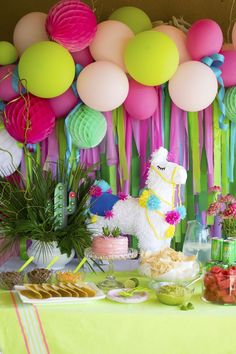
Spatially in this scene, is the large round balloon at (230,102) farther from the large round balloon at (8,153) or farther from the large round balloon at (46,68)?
the large round balloon at (8,153)

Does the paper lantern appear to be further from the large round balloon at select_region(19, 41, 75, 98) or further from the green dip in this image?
the green dip

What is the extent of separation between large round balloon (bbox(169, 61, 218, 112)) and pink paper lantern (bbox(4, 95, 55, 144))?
0.54 metres

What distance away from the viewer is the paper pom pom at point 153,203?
7.09ft

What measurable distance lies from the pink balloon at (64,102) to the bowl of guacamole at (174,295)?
94cm

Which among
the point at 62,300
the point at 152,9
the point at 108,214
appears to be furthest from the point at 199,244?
the point at 152,9

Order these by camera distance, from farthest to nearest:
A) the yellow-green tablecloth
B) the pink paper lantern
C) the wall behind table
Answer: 1. the wall behind table
2. the pink paper lantern
3. the yellow-green tablecloth

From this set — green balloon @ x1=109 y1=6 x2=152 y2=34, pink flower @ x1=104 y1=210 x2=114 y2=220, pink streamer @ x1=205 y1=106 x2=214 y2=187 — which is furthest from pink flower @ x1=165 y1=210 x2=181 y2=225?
green balloon @ x1=109 y1=6 x2=152 y2=34

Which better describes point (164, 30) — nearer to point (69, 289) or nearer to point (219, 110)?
point (219, 110)

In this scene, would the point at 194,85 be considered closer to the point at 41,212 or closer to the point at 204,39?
the point at 204,39

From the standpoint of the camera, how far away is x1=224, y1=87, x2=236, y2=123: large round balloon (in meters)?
2.32

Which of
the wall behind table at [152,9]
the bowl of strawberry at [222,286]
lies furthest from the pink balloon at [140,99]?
the bowl of strawberry at [222,286]

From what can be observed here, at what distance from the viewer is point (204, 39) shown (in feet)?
7.22

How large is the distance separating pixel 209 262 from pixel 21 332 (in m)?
0.80

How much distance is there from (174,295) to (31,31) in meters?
1.27
